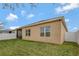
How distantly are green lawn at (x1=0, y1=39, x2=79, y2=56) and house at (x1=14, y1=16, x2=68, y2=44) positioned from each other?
0.08 meters

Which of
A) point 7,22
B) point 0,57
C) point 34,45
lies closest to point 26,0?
point 7,22

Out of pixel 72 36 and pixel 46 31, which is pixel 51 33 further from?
pixel 72 36

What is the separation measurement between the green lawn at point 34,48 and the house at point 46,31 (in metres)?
0.08

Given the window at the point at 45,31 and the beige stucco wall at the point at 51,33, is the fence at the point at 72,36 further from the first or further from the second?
the window at the point at 45,31

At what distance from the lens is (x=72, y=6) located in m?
3.92

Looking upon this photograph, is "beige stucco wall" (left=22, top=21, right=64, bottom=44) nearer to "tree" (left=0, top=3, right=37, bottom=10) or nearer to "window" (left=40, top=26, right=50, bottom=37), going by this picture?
"window" (left=40, top=26, right=50, bottom=37)

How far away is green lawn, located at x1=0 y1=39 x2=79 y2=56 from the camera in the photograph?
3.93 m

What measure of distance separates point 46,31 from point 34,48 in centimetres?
32

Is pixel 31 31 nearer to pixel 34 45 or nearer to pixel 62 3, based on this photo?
pixel 34 45

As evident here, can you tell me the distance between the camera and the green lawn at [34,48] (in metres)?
3.93

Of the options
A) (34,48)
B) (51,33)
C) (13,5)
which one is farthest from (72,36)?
(13,5)

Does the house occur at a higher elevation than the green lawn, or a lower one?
higher

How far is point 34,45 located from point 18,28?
1.19 feet

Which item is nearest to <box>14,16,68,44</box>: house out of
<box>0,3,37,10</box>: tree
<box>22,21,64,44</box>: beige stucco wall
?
<box>22,21,64,44</box>: beige stucco wall
